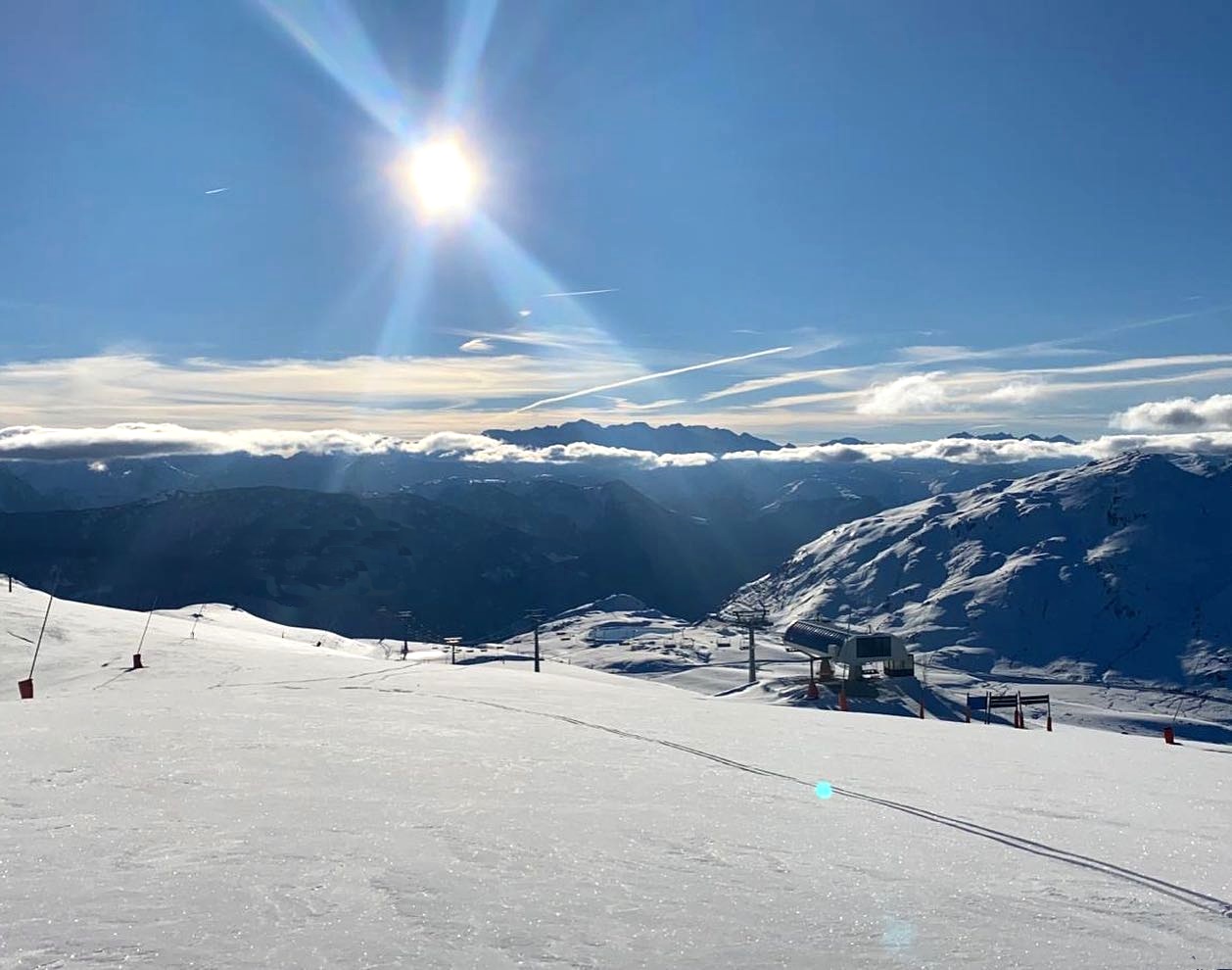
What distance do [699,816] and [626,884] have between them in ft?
9.95

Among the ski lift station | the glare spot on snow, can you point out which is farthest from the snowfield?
the ski lift station

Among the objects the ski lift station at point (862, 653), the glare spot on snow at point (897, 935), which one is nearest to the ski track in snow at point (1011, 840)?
the glare spot on snow at point (897, 935)

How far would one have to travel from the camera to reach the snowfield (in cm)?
669

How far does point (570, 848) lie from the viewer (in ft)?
30.0

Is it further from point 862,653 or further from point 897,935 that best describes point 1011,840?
point 862,653

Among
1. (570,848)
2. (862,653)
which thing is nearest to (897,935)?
(570,848)

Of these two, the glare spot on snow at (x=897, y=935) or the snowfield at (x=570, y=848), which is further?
the glare spot on snow at (x=897, y=935)

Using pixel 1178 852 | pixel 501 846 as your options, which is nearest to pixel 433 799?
pixel 501 846

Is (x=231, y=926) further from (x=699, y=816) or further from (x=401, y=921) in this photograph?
(x=699, y=816)

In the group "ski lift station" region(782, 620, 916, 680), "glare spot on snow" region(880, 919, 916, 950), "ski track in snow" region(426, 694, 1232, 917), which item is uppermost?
"ski lift station" region(782, 620, 916, 680)

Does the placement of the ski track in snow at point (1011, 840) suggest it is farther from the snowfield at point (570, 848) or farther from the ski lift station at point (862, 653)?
the ski lift station at point (862, 653)

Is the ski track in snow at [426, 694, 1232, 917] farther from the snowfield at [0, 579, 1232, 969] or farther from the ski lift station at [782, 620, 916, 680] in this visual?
the ski lift station at [782, 620, 916, 680]

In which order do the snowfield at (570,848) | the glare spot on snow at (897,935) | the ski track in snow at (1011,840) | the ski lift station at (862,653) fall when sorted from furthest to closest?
the ski lift station at (862,653), the ski track in snow at (1011,840), the glare spot on snow at (897,935), the snowfield at (570,848)

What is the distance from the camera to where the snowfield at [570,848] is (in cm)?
669
